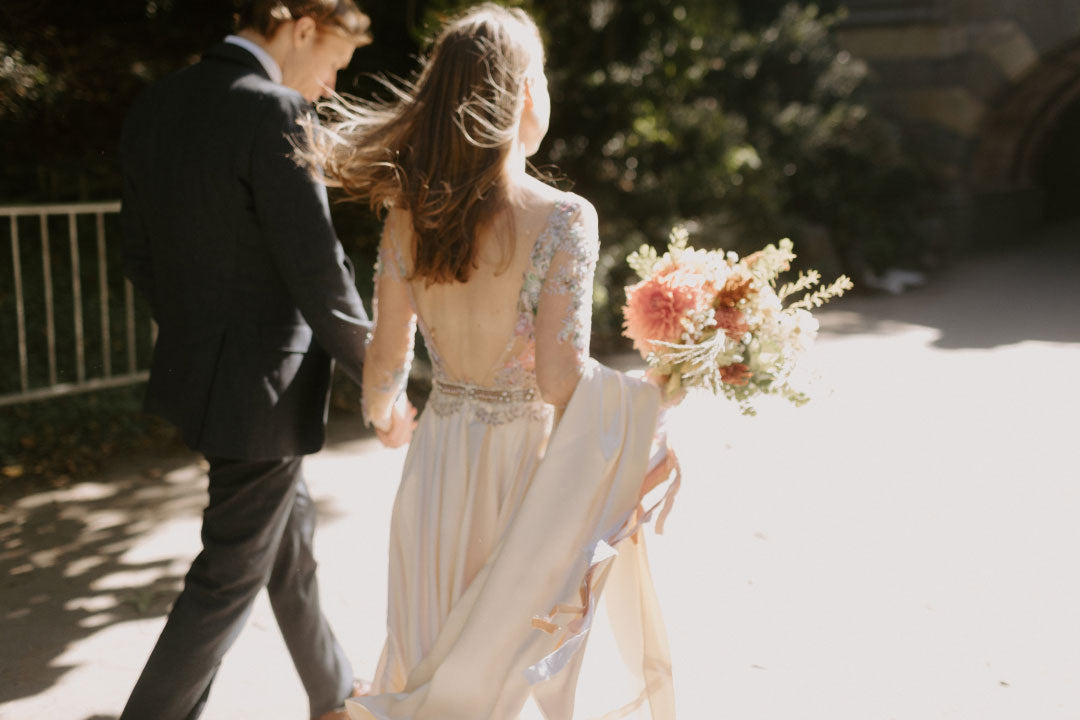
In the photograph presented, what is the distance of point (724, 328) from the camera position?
2.41 metres

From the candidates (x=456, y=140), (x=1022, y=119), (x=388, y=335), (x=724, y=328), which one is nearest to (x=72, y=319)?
(x=388, y=335)

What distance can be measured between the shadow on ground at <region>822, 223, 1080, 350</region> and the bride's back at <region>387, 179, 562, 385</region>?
774 cm

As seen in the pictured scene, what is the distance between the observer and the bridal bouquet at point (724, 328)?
2.39 meters

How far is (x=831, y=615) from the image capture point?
13.3ft

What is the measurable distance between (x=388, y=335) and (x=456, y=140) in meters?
A: 0.52

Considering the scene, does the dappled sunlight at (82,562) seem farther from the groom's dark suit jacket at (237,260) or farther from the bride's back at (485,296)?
the bride's back at (485,296)

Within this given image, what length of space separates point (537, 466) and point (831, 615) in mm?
2112

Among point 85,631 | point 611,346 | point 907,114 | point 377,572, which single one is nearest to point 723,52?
point 907,114

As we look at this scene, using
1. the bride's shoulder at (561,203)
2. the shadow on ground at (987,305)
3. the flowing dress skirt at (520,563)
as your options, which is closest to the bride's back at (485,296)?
the bride's shoulder at (561,203)

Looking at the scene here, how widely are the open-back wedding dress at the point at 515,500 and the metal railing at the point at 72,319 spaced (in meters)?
4.02

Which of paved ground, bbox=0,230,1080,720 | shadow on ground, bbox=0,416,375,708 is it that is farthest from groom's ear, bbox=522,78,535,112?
shadow on ground, bbox=0,416,375,708

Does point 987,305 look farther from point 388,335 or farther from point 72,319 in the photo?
point 388,335

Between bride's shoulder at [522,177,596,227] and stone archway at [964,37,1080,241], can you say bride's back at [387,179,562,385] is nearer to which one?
bride's shoulder at [522,177,596,227]

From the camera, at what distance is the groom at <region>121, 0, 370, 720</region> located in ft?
8.42
